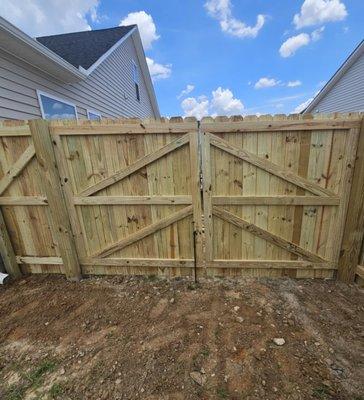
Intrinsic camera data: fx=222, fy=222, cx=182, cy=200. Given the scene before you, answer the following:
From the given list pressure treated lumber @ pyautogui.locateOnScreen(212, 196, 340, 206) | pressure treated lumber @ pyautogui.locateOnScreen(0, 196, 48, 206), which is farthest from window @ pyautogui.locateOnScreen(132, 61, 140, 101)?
pressure treated lumber @ pyautogui.locateOnScreen(212, 196, 340, 206)

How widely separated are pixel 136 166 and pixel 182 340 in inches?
80.7

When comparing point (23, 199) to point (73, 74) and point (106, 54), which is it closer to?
point (73, 74)

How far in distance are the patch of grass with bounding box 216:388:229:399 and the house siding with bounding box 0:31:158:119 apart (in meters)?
5.19

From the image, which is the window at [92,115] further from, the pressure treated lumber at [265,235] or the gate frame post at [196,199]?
the pressure treated lumber at [265,235]

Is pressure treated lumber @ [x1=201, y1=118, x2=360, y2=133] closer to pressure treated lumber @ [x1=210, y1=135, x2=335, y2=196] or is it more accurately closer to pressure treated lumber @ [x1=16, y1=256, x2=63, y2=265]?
pressure treated lumber @ [x1=210, y1=135, x2=335, y2=196]

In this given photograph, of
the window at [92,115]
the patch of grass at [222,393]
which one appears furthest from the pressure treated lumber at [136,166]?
the window at [92,115]

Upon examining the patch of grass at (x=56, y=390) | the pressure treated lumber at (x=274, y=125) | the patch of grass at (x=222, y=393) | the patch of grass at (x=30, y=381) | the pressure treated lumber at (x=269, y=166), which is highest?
the pressure treated lumber at (x=274, y=125)

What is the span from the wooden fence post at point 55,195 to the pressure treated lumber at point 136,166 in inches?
14.1

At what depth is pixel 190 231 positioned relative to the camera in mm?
3105

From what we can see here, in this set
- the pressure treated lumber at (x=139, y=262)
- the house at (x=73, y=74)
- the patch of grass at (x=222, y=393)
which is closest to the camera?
the patch of grass at (x=222, y=393)

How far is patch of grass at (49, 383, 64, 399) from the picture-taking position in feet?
6.05

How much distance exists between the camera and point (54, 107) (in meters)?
5.71

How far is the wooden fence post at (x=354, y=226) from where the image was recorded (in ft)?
8.55

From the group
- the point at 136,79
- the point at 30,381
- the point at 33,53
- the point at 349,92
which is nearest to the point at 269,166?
the point at 30,381
